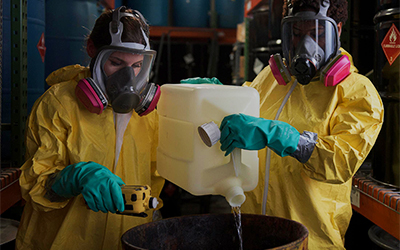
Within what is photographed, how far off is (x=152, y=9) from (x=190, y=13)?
1.87 feet

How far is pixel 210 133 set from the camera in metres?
1.22

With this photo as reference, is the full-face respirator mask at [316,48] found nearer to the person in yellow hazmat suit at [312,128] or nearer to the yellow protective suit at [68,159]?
the person in yellow hazmat suit at [312,128]

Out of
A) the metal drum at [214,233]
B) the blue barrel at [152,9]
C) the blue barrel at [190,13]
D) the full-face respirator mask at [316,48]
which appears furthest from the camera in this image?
the blue barrel at [190,13]

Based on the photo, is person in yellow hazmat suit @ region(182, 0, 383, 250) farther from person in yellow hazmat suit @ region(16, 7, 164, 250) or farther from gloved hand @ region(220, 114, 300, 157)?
person in yellow hazmat suit @ region(16, 7, 164, 250)

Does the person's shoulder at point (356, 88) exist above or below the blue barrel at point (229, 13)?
below

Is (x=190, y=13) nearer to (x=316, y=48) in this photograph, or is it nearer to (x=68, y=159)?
(x=316, y=48)

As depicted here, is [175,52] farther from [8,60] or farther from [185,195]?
[8,60]

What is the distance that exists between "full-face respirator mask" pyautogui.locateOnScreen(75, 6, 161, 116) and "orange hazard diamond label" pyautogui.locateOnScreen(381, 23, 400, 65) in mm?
1133

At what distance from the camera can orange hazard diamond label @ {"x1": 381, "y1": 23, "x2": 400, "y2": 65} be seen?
1.80 meters

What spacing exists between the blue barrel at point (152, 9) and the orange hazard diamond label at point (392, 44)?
3782mm

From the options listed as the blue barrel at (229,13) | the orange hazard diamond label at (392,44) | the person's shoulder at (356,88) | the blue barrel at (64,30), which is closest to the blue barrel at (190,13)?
the blue barrel at (229,13)

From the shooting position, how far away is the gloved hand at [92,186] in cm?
123

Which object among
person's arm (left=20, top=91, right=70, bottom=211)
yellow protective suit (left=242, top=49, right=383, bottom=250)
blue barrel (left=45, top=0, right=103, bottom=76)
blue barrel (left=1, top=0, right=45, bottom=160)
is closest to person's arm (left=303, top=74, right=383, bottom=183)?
yellow protective suit (left=242, top=49, right=383, bottom=250)

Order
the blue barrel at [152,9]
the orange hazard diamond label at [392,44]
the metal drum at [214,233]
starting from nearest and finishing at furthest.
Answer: the metal drum at [214,233], the orange hazard diamond label at [392,44], the blue barrel at [152,9]
